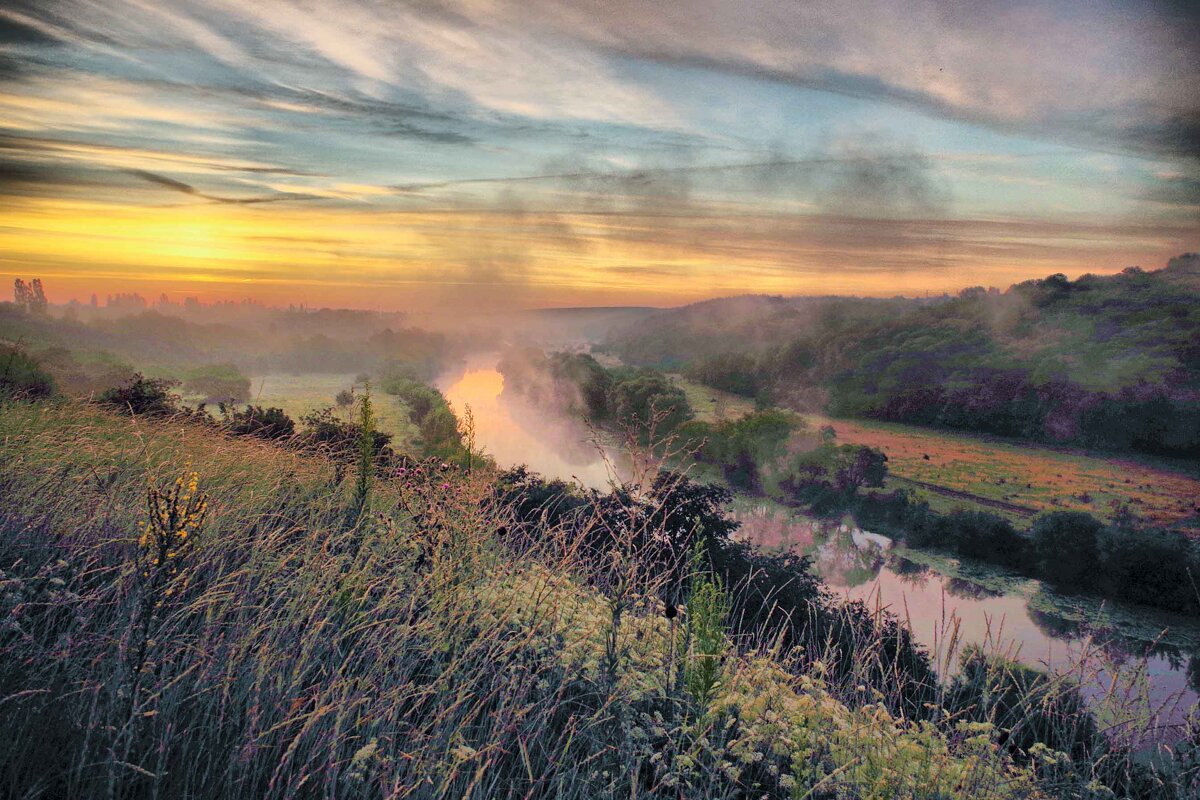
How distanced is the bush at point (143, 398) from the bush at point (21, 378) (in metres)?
1.25

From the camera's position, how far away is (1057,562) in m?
25.7

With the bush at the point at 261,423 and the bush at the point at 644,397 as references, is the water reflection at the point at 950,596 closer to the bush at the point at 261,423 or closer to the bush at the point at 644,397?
the bush at the point at 644,397

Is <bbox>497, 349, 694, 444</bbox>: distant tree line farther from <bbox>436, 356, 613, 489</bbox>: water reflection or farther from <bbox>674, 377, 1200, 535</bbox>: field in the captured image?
<bbox>674, 377, 1200, 535</bbox>: field

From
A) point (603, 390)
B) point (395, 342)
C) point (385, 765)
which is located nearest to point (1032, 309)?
point (603, 390)

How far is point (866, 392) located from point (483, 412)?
1262 inches

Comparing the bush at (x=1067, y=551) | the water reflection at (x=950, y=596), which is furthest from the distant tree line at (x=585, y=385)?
the bush at (x=1067, y=551)

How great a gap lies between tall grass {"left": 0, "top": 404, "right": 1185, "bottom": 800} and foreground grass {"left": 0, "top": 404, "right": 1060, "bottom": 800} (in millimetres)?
22

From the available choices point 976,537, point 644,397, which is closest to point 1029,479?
point 976,537

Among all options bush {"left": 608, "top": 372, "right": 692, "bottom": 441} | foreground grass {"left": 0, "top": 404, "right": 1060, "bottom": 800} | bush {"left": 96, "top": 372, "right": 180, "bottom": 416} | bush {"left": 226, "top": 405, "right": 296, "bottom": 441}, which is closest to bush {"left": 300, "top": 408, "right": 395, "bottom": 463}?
bush {"left": 226, "top": 405, "right": 296, "bottom": 441}

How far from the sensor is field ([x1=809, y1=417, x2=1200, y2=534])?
36062 millimetres

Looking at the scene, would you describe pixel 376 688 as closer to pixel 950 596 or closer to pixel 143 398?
pixel 143 398

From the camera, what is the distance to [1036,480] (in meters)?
40.2

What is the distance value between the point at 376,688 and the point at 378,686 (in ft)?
1.61

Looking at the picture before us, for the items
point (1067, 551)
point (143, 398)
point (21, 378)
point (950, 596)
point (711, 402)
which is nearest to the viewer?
point (143, 398)
